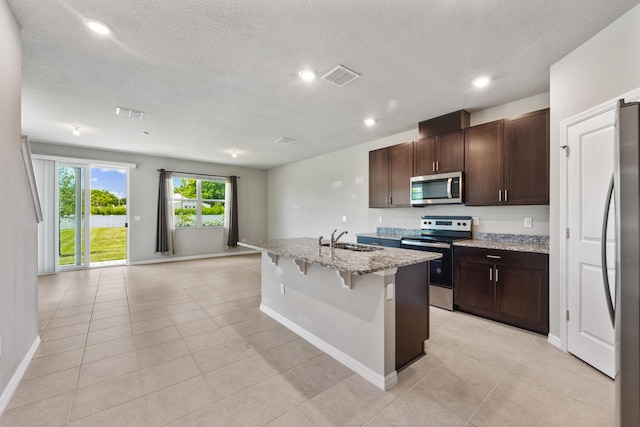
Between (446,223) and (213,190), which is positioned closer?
(446,223)

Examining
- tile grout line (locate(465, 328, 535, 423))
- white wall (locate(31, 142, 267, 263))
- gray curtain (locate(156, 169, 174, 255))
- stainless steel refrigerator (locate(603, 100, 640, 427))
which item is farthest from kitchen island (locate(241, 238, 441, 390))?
white wall (locate(31, 142, 267, 263))

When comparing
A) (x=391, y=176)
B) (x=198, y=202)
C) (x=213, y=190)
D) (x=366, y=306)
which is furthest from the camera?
(x=213, y=190)

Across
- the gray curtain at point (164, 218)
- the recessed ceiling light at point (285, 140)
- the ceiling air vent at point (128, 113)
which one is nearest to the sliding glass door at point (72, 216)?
the gray curtain at point (164, 218)

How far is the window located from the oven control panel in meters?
5.74

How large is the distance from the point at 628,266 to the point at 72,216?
25.8ft

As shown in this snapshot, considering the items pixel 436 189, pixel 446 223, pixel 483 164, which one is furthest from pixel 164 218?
pixel 483 164

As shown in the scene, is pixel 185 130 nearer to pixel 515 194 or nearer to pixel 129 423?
pixel 129 423

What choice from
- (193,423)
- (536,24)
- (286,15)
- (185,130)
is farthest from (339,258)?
(185,130)

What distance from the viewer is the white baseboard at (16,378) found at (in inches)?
67.5

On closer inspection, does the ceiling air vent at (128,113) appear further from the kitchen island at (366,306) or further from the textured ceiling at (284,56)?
the kitchen island at (366,306)

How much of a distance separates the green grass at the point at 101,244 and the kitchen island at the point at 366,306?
17.7ft

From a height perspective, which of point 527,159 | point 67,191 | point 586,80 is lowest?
point 67,191

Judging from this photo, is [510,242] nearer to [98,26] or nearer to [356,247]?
[356,247]

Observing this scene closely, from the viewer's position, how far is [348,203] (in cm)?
566
